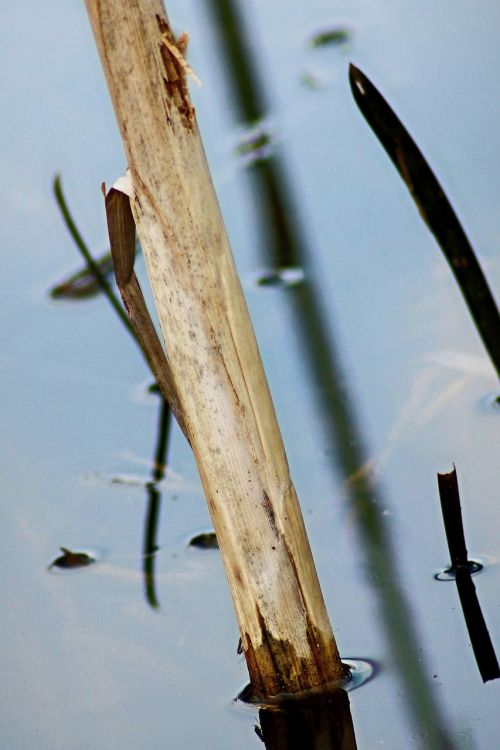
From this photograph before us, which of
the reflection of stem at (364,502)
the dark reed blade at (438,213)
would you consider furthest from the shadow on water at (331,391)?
the dark reed blade at (438,213)

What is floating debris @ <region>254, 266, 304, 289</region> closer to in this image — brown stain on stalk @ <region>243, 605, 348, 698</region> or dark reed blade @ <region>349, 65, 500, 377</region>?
brown stain on stalk @ <region>243, 605, 348, 698</region>

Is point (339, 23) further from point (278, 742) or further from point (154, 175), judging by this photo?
point (278, 742)

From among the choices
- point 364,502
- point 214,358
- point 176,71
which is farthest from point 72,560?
point 176,71

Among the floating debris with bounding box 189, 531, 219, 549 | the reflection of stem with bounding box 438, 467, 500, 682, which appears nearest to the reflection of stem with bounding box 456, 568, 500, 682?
the reflection of stem with bounding box 438, 467, 500, 682

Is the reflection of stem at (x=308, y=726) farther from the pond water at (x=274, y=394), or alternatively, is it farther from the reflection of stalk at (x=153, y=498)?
the reflection of stalk at (x=153, y=498)

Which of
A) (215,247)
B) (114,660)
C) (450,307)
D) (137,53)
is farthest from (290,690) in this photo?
(450,307)

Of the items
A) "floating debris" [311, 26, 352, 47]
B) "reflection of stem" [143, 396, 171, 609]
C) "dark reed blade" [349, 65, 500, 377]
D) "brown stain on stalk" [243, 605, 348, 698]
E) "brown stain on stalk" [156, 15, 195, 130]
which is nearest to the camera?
"dark reed blade" [349, 65, 500, 377]

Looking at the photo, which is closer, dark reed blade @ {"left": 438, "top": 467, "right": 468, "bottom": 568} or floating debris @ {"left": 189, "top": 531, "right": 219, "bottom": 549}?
dark reed blade @ {"left": 438, "top": 467, "right": 468, "bottom": 568}
